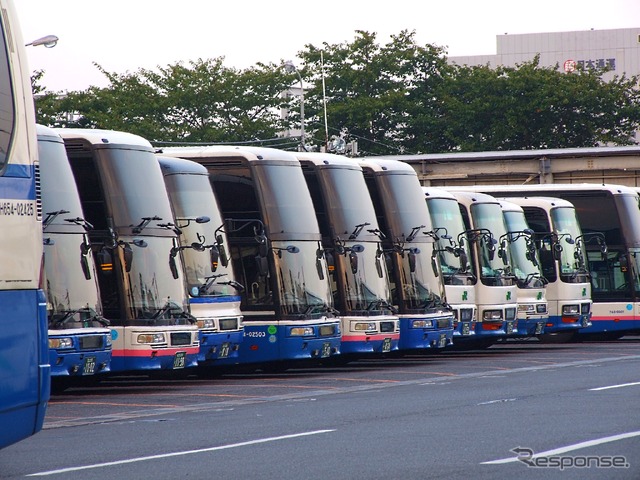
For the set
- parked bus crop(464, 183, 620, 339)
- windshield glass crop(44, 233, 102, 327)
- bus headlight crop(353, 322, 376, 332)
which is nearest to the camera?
windshield glass crop(44, 233, 102, 327)

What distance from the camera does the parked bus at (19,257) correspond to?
9430 mm

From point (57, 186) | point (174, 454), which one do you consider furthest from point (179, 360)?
point (174, 454)

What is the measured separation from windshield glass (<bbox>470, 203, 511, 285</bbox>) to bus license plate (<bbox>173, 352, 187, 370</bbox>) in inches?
480

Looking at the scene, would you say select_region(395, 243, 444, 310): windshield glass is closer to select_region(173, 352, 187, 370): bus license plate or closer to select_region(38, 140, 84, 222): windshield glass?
select_region(173, 352, 187, 370): bus license plate

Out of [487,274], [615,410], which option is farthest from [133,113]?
[615,410]

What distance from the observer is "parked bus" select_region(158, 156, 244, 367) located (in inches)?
870

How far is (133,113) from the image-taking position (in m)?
63.4

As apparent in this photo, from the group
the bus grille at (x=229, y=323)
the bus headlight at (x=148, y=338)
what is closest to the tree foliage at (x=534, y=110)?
the bus grille at (x=229, y=323)

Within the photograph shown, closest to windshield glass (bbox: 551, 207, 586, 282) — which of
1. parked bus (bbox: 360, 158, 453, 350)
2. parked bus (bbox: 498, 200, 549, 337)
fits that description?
parked bus (bbox: 498, 200, 549, 337)

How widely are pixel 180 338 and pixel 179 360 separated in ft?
0.98

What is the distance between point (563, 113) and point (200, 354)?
5057 cm

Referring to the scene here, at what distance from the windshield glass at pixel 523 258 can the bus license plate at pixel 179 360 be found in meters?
14.4

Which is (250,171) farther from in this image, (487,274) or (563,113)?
(563,113)

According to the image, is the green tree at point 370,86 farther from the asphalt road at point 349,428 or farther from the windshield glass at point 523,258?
the asphalt road at point 349,428
